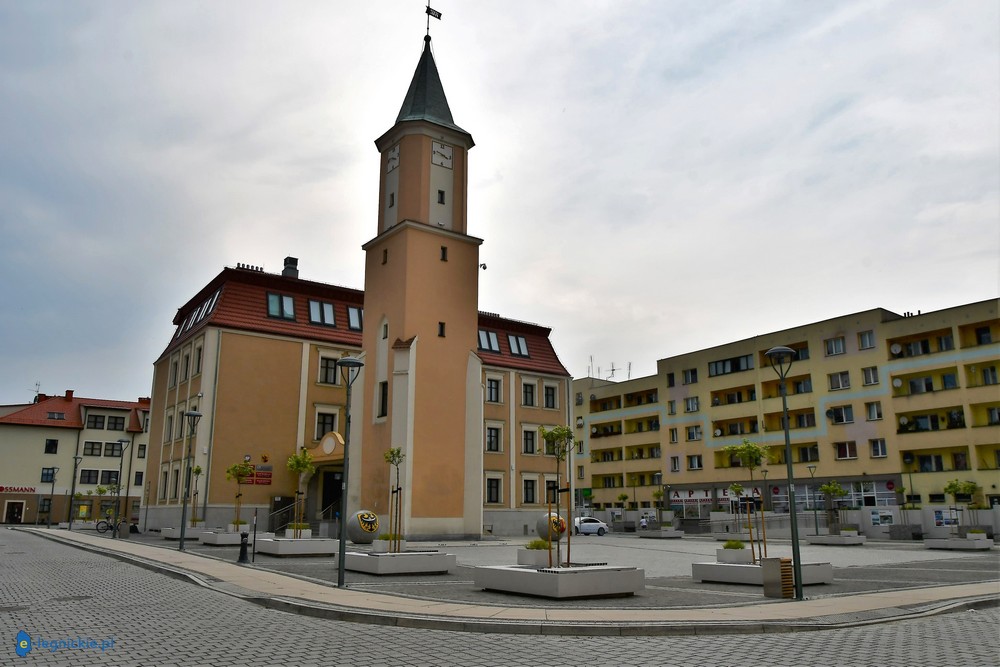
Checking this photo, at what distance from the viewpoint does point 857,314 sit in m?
57.1

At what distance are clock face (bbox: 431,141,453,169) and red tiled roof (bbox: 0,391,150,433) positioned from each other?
5364cm

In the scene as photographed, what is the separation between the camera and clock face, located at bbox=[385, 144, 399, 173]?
141ft

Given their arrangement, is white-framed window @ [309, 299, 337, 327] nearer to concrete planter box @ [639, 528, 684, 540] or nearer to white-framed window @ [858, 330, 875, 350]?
concrete planter box @ [639, 528, 684, 540]

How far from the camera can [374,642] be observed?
9.90 meters

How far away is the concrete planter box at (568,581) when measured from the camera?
1420 cm

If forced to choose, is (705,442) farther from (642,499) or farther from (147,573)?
(147,573)

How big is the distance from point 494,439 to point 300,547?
24.2 metres

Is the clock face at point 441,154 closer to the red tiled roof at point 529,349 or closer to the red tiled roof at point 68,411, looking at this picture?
the red tiled roof at point 529,349

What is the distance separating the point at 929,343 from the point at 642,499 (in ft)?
108

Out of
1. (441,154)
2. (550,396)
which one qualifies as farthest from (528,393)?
(441,154)

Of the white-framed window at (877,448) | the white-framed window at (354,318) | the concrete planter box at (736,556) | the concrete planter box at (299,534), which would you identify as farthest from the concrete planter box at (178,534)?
the white-framed window at (877,448)

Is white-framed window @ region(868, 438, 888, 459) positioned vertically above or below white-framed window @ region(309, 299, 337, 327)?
below

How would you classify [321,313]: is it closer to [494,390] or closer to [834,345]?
[494,390]

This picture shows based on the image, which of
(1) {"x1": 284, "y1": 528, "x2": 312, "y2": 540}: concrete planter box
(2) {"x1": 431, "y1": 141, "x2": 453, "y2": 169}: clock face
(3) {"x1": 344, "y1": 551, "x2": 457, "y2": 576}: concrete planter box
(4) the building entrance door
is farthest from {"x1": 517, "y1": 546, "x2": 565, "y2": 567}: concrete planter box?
(4) the building entrance door
